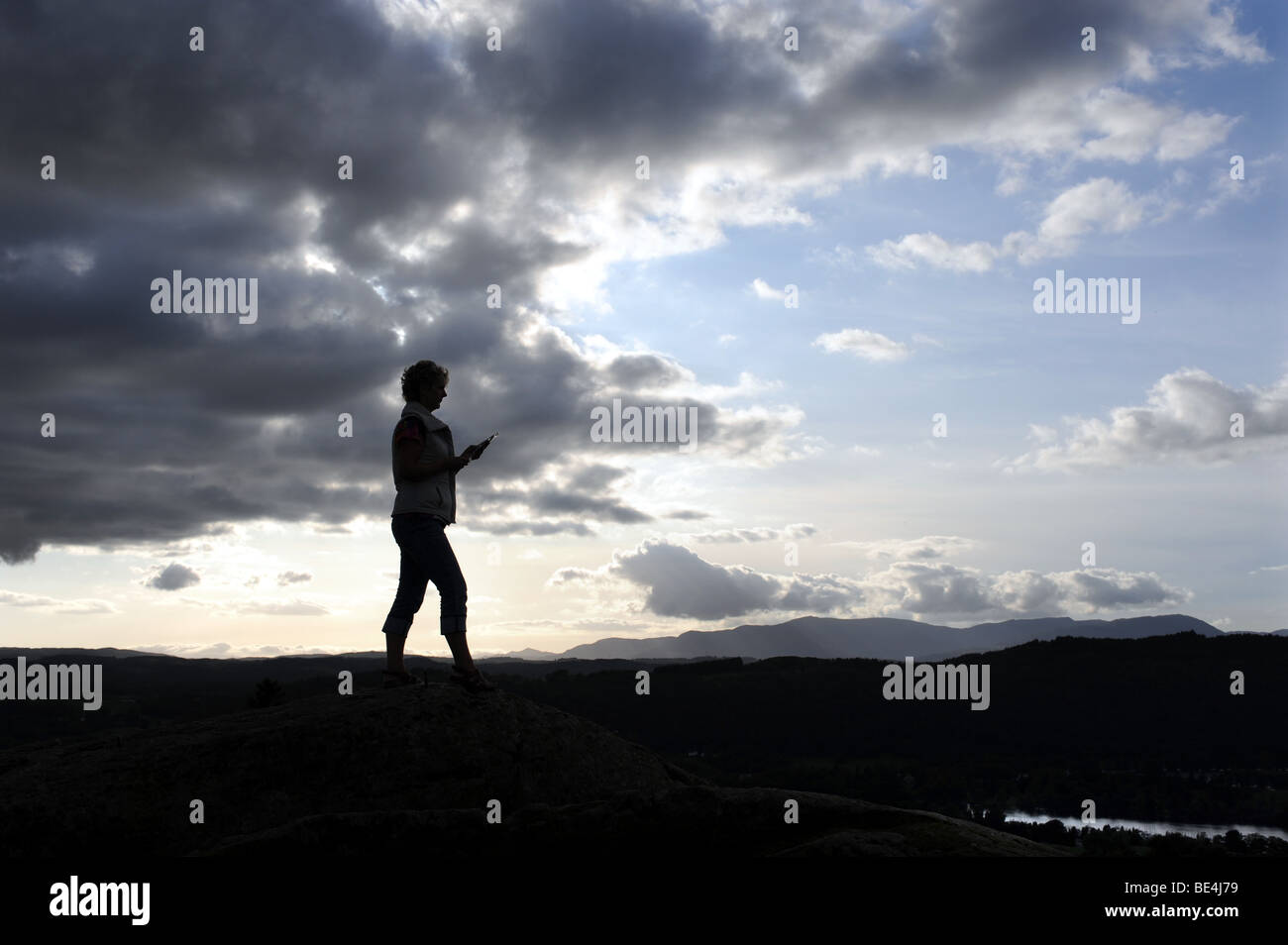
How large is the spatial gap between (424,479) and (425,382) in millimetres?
1022

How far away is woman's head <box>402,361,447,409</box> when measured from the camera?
9.70 meters

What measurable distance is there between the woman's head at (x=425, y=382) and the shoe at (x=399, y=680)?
3.02 metres

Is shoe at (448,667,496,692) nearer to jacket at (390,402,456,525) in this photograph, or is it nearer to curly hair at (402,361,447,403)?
jacket at (390,402,456,525)

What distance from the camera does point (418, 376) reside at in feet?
31.8

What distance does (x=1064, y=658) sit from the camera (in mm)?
197250

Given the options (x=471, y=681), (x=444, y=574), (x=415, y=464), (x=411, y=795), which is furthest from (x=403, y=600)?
(x=411, y=795)

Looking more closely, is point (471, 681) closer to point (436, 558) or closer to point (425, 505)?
point (436, 558)

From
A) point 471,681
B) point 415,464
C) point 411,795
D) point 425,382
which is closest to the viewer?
point 411,795

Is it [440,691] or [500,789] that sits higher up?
[440,691]

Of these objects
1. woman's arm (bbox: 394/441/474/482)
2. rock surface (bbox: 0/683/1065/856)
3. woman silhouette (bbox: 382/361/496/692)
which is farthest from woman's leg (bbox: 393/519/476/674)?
rock surface (bbox: 0/683/1065/856)

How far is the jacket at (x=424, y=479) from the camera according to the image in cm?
946
